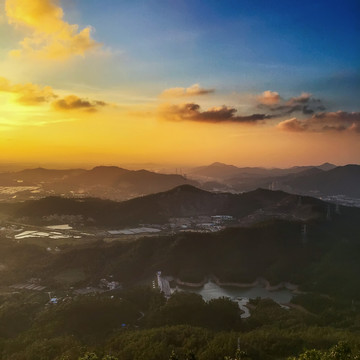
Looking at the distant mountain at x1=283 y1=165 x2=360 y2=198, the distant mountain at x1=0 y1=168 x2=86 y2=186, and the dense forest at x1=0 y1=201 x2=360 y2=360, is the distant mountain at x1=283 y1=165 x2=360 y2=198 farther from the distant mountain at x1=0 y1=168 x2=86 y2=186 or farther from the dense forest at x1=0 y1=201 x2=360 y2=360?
the distant mountain at x1=0 y1=168 x2=86 y2=186

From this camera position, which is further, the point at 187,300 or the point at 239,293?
the point at 239,293

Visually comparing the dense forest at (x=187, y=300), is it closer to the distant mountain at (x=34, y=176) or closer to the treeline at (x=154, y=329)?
the treeline at (x=154, y=329)

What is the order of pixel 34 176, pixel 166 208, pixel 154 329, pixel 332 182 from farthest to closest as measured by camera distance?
1. pixel 34 176
2. pixel 332 182
3. pixel 166 208
4. pixel 154 329

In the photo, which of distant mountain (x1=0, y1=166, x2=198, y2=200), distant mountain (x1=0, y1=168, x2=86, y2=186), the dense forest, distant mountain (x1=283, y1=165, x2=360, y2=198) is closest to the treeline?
the dense forest

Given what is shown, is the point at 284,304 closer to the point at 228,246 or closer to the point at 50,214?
the point at 228,246

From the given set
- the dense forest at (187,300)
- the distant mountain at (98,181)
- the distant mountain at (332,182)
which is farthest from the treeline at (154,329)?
the distant mountain at (332,182)

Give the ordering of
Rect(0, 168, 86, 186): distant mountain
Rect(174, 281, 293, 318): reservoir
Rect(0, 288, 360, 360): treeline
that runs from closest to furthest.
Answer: Rect(0, 288, 360, 360): treeline → Rect(174, 281, 293, 318): reservoir → Rect(0, 168, 86, 186): distant mountain

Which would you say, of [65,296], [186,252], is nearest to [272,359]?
[65,296]

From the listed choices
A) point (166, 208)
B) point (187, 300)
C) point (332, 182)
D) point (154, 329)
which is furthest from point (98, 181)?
point (154, 329)

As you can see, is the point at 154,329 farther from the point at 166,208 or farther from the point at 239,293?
the point at 166,208

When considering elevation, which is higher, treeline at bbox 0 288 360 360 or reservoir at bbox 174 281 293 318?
treeline at bbox 0 288 360 360
